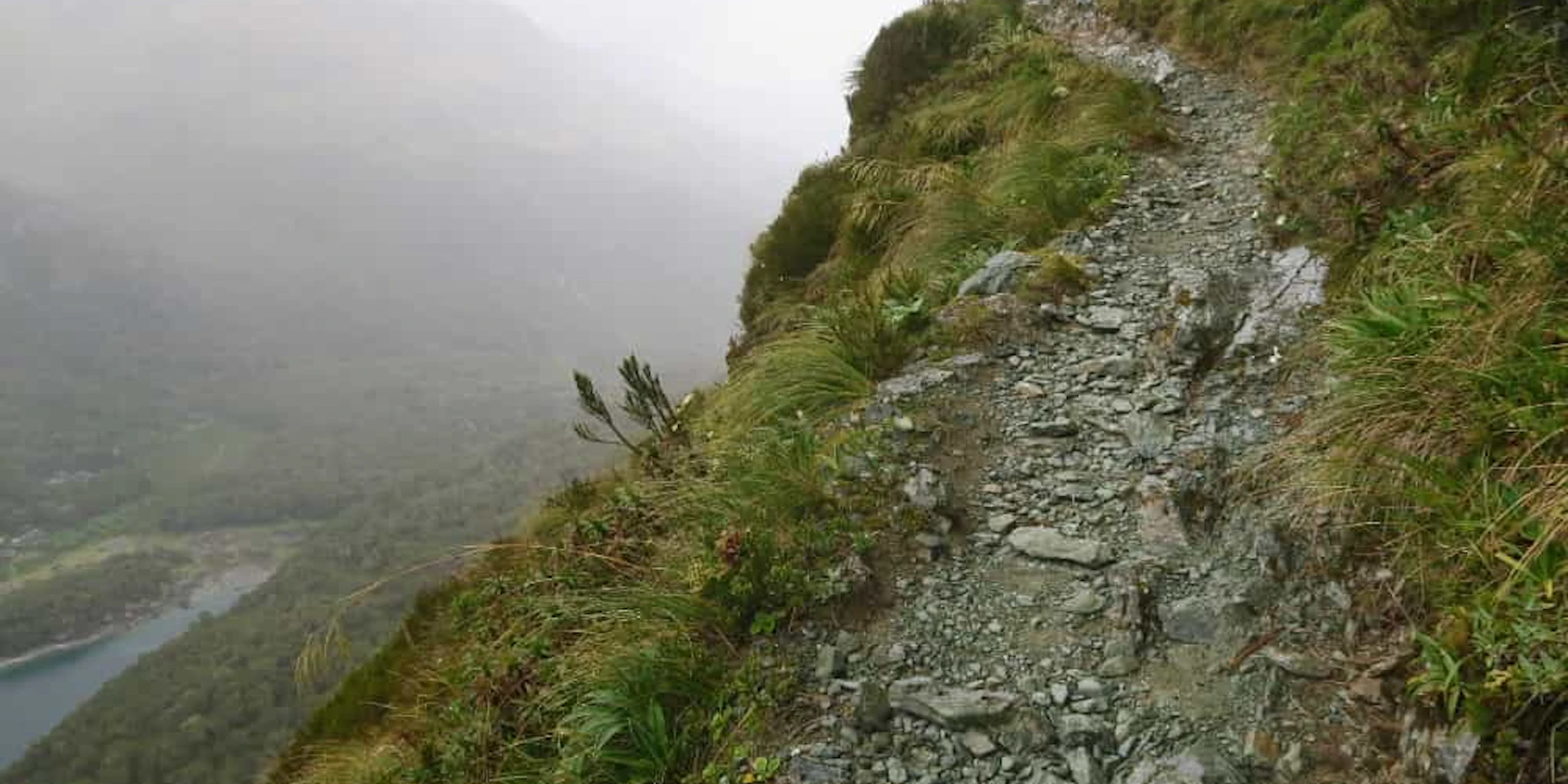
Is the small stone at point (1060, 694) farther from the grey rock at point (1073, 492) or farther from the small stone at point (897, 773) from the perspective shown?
the grey rock at point (1073, 492)

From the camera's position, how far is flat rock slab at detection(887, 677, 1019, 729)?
274 cm

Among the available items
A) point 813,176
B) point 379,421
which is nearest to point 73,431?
point 379,421

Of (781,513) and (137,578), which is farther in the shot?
(137,578)

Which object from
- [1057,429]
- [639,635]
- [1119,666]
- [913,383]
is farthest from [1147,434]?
[639,635]

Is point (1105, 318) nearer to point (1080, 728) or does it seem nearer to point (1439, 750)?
point (1080, 728)

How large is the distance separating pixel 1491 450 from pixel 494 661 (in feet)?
14.0

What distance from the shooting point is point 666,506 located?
437cm

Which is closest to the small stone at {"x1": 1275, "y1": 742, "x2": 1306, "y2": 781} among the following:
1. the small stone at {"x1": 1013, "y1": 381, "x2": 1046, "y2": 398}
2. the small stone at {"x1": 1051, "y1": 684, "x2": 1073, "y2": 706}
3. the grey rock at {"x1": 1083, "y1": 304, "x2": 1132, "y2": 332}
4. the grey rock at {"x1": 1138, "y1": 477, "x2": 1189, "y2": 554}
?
the small stone at {"x1": 1051, "y1": 684, "x2": 1073, "y2": 706}

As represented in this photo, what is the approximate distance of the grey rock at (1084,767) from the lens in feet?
8.20

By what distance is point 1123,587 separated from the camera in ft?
10.2

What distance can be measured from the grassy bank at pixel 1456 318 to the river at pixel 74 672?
97960mm

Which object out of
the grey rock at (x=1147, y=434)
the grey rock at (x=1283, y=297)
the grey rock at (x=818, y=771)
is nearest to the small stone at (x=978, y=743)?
the grey rock at (x=818, y=771)

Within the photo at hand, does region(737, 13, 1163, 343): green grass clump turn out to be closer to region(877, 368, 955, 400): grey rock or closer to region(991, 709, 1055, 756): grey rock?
region(877, 368, 955, 400): grey rock

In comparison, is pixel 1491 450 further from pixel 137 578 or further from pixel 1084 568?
pixel 137 578
